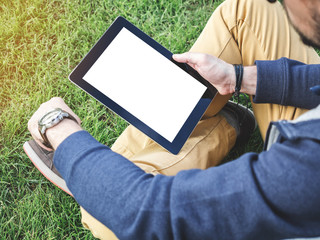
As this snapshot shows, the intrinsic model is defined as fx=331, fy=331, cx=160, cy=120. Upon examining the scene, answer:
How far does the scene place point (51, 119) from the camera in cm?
123

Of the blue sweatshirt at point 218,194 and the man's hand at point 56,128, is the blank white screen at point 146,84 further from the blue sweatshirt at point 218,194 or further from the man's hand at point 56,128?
the blue sweatshirt at point 218,194

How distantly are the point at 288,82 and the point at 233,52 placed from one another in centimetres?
29

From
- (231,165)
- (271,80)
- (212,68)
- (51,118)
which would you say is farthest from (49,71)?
(231,165)

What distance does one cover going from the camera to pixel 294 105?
1.27 m

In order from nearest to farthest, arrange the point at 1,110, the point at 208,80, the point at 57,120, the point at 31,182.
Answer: the point at 57,120, the point at 208,80, the point at 31,182, the point at 1,110

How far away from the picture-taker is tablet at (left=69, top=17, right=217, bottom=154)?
129 cm

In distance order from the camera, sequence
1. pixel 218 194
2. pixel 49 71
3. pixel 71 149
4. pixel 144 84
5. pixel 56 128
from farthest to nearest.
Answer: pixel 49 71
pixel 144 84
pixel 56 128
pixel 71 149
pixel 218 194

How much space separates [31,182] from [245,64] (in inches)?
51.7

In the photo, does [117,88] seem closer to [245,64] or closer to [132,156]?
[132,156]

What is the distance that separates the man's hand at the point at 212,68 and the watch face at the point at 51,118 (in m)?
0.51

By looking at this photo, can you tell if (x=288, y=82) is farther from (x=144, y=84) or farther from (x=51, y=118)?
(x=51, y=118)

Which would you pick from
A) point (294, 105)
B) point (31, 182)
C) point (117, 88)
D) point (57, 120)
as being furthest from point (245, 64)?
point (31, 182)

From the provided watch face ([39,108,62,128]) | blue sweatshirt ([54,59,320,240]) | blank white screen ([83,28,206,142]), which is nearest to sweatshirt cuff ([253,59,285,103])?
blank white screen ([83,28,206,142])

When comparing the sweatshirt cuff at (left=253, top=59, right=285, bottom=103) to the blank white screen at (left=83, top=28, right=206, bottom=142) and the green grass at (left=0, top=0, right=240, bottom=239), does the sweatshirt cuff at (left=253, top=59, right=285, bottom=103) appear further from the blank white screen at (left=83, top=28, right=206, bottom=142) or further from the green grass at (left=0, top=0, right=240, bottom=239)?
the green grass at (left=0, top=0, right=240, bottom=239)
